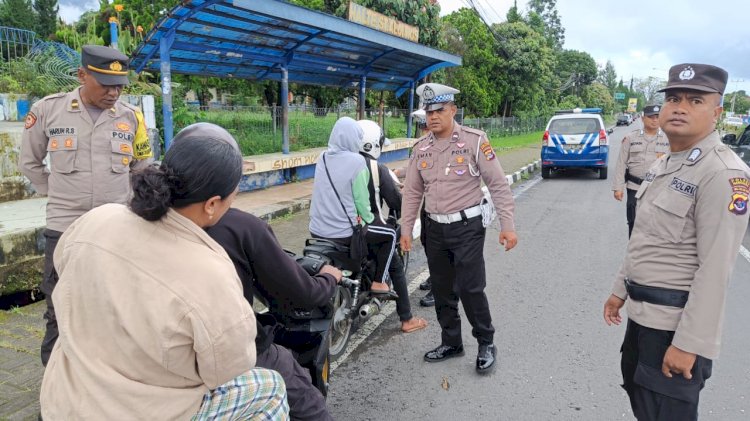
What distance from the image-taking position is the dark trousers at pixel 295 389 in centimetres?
187

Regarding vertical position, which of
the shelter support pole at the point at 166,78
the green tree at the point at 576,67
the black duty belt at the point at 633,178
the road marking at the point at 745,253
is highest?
the green tree at the point at 576,67

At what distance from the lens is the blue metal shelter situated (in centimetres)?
730

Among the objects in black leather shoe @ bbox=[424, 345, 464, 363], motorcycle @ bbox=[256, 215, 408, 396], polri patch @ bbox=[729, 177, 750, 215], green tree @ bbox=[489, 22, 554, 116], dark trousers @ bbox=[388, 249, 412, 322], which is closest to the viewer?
polri patch @ bbox=[729, 177, 750, 215]

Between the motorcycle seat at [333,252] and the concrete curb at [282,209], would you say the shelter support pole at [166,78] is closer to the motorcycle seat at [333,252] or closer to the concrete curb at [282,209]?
the concrete curb at [282,209]

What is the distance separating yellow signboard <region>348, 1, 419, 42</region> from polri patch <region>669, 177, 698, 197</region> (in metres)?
9.69

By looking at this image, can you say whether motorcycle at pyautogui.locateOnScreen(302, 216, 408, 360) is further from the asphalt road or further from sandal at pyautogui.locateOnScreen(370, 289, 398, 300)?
the asphalt road

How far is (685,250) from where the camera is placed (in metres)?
1.90

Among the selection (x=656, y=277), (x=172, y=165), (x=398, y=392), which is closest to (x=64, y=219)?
(x=172, y=165)

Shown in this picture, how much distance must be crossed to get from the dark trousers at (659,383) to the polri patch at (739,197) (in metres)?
0.51

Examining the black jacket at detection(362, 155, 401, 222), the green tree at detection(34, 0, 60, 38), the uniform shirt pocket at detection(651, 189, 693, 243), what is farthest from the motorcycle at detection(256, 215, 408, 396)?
the green tree at detection(34, 0, 60, 38)

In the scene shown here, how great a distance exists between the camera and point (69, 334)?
4.28 feet

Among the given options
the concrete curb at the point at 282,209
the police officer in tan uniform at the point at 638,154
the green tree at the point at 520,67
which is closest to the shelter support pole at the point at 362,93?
the concrete curb at the point at 282,209

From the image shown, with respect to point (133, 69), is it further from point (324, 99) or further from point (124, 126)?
point (324, 99)

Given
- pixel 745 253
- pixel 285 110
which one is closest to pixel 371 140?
pixel 745 253
